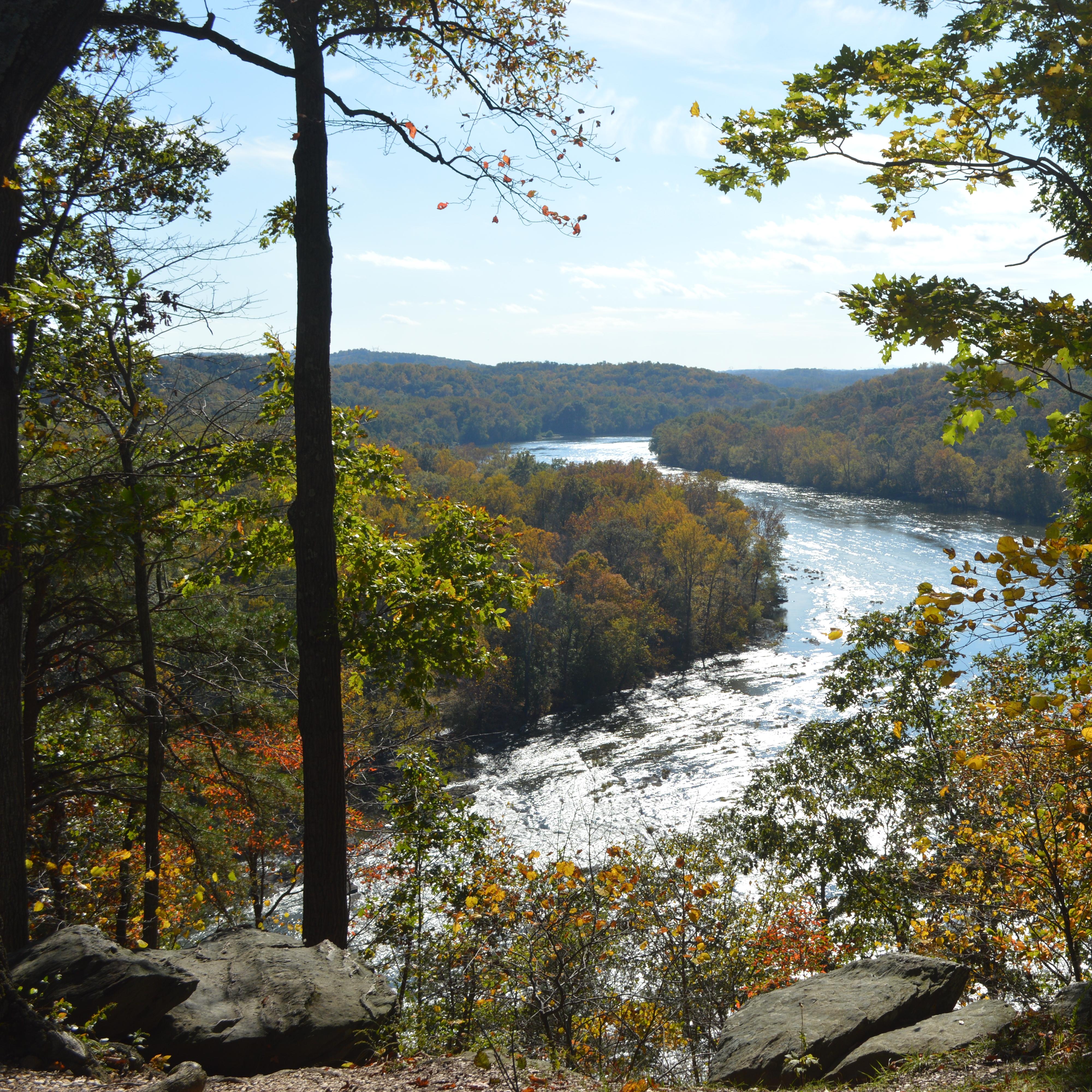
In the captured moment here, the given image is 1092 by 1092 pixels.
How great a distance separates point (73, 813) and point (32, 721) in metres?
3.41

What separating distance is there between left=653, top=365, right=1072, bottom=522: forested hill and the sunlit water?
31.5 feet

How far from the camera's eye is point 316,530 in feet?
17.4

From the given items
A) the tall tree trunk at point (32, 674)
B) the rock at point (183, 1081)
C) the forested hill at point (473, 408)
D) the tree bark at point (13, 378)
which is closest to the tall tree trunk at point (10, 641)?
the tree bark at point (13, 378)

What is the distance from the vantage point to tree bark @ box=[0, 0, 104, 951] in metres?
3.55

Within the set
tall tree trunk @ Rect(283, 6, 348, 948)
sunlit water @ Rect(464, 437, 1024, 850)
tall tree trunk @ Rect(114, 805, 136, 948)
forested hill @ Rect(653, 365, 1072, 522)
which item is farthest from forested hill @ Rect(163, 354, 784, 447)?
tall tree trunk @ Rect(283, 6, 348, 948)

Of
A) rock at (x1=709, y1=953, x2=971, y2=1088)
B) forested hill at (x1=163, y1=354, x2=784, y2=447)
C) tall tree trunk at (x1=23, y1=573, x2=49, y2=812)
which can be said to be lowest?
rock at (x1=709, y1=953, x2=971, y2=1088)

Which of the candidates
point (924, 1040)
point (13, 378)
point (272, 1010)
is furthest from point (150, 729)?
point (924, 1040)

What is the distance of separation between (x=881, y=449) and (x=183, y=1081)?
102810 mm

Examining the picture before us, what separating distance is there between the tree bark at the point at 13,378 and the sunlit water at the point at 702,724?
3770 millimetres

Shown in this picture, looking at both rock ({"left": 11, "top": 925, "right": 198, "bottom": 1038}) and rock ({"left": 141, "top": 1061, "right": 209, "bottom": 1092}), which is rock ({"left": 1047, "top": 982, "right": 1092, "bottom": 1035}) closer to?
rock ({"left": 141, "top": 1061, "right": 209, "bottom": 1092})

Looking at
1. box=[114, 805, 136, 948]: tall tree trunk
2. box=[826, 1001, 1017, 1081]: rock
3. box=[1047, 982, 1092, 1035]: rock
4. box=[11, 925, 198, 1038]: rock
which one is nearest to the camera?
box=[1047, 982, 1092, 1035]: rock

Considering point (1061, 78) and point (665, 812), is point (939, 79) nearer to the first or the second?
point (1061, 78)

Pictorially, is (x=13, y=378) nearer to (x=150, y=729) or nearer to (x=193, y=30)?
(x=193, y=30)

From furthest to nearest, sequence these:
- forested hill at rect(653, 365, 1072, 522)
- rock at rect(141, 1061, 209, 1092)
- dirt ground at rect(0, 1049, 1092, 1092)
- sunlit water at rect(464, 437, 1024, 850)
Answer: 1. forested hill at rect(653, 365, 1072, 522)
2. sunlit water at rect(464, 437, 1024, 850)
3. rock at rect(141, 1061, 209, 1092)
4. dirt ground at rect(0, 1049, 1092, 1092)
